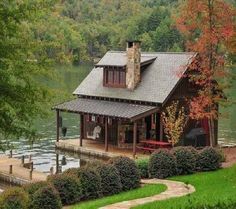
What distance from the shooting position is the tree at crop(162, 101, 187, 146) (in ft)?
119

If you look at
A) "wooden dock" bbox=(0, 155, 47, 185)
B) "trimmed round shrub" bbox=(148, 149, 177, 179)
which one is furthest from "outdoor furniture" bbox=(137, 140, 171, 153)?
"trimmed round shrub" bbox=(148, 149, 177, 179)

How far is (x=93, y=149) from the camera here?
3909 cm

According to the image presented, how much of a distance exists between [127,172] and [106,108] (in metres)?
17.7

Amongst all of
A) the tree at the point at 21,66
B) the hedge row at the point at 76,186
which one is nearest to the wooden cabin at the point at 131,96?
the hedge row at the point at 76,186

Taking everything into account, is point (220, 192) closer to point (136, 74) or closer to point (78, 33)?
point (136, 74)

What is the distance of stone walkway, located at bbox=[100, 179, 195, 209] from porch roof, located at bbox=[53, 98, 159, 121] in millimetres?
13637

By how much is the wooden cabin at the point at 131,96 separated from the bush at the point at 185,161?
11.7 metres

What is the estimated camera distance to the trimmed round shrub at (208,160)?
2512cm

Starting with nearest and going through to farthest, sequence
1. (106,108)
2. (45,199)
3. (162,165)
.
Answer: (45,199) → (162,165) → (106,108)

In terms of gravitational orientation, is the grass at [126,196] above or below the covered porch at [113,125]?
below

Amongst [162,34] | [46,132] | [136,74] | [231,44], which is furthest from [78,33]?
[231,44]

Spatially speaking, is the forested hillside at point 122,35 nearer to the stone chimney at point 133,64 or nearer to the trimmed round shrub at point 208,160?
the stone chimney at point 133,64

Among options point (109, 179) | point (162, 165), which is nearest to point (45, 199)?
point (109, 179)

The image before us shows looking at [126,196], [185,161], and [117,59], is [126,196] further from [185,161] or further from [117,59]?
[117,59]
